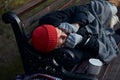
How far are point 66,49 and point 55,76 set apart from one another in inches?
12.3

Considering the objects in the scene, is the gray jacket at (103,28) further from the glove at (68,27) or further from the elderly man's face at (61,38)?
the elderly man's face at (61,38)

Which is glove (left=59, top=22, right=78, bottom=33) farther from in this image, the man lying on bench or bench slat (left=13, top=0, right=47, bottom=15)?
bench slat (left=13, top=0, right=47, bottom=15)

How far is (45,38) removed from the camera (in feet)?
11.5

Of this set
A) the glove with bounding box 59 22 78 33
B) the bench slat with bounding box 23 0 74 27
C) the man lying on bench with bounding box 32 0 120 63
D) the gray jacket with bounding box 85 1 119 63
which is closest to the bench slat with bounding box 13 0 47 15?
the bench slat with bounding box 23 0 74 27

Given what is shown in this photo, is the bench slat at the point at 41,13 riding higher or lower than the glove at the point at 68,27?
lower

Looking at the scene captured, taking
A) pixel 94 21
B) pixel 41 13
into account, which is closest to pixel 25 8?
pixel 41 13

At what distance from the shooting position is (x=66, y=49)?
11.7ft

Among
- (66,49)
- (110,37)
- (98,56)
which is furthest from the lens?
(110,37)

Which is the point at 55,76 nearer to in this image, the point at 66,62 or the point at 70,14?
the point at 66,62

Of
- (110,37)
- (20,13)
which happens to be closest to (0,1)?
(20,13)

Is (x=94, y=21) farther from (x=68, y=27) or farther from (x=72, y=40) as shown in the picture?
(x=72, y=40)

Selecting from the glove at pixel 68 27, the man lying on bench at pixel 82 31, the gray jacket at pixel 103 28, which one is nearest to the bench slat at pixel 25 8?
the man lying on bench at pixel 82 31

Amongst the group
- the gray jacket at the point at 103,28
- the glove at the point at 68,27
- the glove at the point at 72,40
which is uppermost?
the glove at the point at 68,27

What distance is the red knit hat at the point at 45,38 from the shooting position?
352cm
